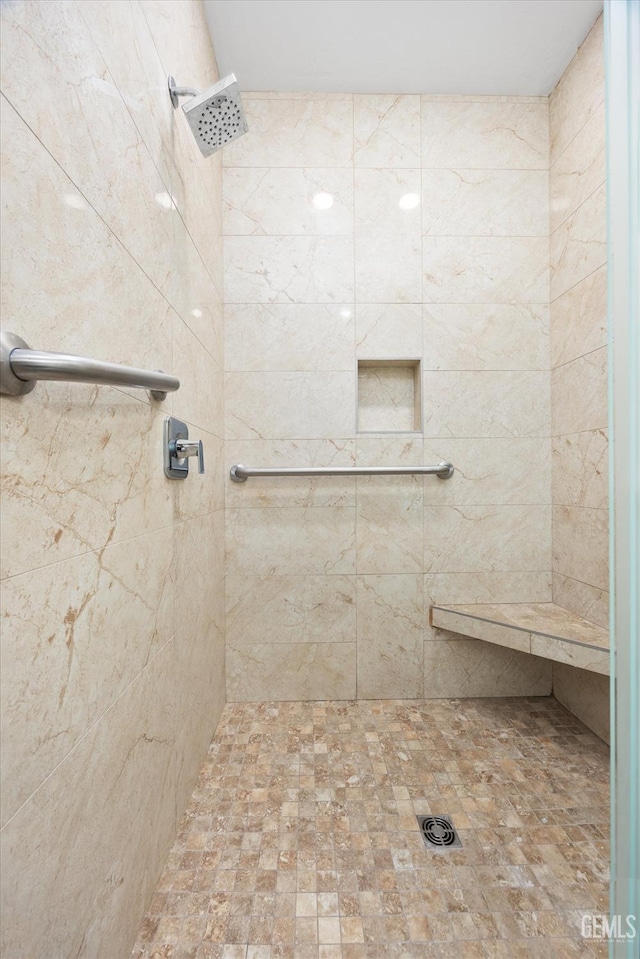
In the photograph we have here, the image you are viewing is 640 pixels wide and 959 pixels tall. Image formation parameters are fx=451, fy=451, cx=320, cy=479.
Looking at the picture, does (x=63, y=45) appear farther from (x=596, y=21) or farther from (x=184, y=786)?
(x=596, y=21)

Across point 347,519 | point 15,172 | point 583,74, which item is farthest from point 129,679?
point 583,74

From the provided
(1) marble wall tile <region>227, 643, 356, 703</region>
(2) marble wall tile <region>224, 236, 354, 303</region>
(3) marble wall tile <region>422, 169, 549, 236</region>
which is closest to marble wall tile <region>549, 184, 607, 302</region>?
(3) marble wall tile <region>422, 169, 549, 236</region>

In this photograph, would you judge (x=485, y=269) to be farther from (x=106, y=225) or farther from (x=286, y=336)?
(x=106, y=225)

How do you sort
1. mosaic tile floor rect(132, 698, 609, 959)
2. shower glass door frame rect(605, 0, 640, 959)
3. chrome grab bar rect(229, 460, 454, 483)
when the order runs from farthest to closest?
chrome grab bar rect(229, 460, 454, 483), mosaic tile floor rect(132, 698, 609, 959), shower glass door frame rect(605, 0, 640, 959)

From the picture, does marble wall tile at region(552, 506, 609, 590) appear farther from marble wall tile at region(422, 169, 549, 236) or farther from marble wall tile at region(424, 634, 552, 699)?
marble wall tile at region(422, 169, 549, 236)

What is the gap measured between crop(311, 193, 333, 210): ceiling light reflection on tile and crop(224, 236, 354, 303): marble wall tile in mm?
119

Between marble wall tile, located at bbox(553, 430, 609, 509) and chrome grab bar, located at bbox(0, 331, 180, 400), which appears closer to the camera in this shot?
chrome grab bar, located at bbox(0, 331, 180, 400)

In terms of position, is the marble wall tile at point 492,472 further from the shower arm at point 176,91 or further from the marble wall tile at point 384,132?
the shower arm at point 176,91

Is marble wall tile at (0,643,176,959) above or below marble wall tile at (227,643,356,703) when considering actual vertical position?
above

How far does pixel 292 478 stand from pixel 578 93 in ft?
5.61

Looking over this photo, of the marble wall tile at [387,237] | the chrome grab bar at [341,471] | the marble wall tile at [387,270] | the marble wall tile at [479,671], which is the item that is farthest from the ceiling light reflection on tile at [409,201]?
the marble wall tile at [479,671]

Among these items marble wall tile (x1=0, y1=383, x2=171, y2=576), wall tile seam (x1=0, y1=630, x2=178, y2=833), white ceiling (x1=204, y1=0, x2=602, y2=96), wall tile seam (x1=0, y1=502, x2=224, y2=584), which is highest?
white ceiling (x1=204, y1=0, x2=602, y2=96)

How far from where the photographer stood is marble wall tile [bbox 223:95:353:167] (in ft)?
5.64

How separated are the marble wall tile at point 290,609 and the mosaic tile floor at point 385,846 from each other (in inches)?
11.7
